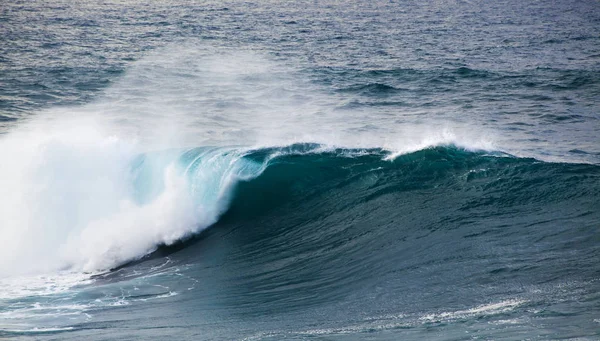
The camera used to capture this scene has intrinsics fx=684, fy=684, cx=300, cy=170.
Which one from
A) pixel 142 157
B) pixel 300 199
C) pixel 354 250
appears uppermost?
pixel 142 157

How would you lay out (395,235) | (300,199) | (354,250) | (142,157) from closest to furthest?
(354,250) < (395,235) < (300,199) < (142,157)

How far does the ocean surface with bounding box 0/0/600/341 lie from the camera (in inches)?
425

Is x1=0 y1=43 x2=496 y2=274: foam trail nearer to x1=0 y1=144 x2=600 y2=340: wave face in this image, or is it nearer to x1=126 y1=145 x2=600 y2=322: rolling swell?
x1=0 y1=144 x2=600 y2=340: wave face

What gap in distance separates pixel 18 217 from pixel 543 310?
1154cm

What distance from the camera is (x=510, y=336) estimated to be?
8.98 metres

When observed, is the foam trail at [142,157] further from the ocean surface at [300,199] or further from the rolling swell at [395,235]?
the rolling swell at [395,235]

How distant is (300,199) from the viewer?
56.1 feet

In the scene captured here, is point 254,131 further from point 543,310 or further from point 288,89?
point 543,310

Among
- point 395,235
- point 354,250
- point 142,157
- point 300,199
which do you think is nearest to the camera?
point 354,250

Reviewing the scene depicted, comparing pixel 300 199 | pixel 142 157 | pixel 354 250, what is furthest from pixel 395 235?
pixel 142 157

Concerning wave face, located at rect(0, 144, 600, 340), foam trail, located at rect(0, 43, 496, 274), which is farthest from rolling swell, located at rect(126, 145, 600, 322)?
foam trail, located at rect(0, 43, 496, 274)

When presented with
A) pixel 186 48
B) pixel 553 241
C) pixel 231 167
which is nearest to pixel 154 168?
pixel 231 167

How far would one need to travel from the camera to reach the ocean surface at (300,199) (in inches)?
425

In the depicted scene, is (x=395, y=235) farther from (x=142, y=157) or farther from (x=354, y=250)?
(x=142, y=157)
